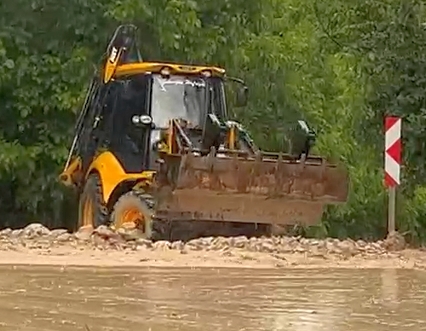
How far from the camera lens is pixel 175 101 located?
16.2m

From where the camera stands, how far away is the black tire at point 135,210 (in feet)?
49.8

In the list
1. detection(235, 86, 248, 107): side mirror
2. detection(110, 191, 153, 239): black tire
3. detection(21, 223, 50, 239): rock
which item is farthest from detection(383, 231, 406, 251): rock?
detection(235, 86, 248, 107): side mirror

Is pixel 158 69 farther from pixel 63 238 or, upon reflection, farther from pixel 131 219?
pixel 63 238

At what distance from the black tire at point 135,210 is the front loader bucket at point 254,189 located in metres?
0.59

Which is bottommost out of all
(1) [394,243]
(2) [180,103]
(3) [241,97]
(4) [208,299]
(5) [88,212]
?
(5) [88,212]

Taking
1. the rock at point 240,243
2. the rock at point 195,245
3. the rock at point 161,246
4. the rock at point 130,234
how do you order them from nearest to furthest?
the rock at point 161,246, the rock at point 195,245, the rock at point 240,243, the rock at point 130,234

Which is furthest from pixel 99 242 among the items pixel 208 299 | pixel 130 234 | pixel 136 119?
pixel 208 299

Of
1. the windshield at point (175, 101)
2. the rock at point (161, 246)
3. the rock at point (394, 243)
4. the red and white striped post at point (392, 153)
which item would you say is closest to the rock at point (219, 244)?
the rock at point (161, 246)

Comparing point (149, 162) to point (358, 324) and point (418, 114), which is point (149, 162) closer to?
point (418, 114)

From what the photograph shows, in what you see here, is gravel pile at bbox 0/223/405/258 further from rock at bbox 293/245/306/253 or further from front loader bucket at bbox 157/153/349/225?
front loader bucket at bbox 157/153/349/225

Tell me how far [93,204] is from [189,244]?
4987mm

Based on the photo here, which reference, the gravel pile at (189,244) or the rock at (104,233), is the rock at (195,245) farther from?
the rock at (104,233)

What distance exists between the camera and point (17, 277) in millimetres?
9203

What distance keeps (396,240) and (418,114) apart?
2763mm
